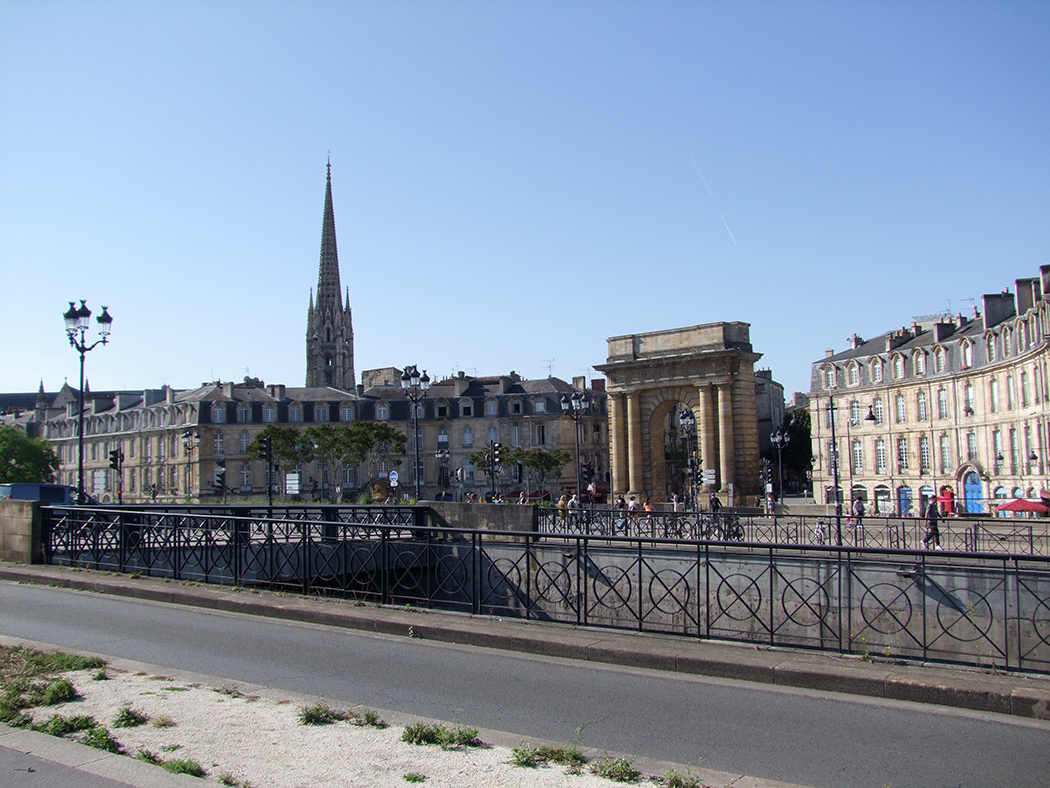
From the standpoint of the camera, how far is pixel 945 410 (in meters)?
49.4

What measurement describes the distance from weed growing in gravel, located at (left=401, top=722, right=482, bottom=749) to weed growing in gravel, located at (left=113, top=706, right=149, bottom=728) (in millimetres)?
1886

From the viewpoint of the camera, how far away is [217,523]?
48.2ft

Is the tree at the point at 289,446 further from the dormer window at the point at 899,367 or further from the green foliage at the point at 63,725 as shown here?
the green foliage at the point at 63,725

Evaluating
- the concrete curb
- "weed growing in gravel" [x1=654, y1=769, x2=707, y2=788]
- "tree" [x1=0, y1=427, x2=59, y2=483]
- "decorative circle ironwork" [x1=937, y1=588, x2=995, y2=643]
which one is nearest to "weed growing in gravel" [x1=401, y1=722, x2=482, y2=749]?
"weed growing in gravel" [x1=654, y1=769, x2=707, y2=788]

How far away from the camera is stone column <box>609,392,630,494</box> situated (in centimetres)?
4794

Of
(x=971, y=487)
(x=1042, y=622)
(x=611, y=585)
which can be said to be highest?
(x=971, y=487)

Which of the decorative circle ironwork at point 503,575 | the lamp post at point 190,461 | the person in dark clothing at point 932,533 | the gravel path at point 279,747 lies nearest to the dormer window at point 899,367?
the person in dark clothing at point 932,533

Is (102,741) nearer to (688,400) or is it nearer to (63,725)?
(63,725)

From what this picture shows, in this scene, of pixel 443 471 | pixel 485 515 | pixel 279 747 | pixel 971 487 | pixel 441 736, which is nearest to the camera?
pixel 279 747

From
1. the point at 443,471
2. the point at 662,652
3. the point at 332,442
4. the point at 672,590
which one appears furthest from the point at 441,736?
the point at 443,471

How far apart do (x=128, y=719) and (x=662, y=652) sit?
4.62 meters

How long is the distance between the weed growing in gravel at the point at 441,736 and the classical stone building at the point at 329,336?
12751 cm

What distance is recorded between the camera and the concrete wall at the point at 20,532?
1566 centimetres

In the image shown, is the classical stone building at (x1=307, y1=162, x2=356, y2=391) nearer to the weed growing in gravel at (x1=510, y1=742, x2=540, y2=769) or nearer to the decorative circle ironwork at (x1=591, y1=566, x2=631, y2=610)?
the decorative circle ironwork at (x1=591, y1=566, x2=631, y2=610)
